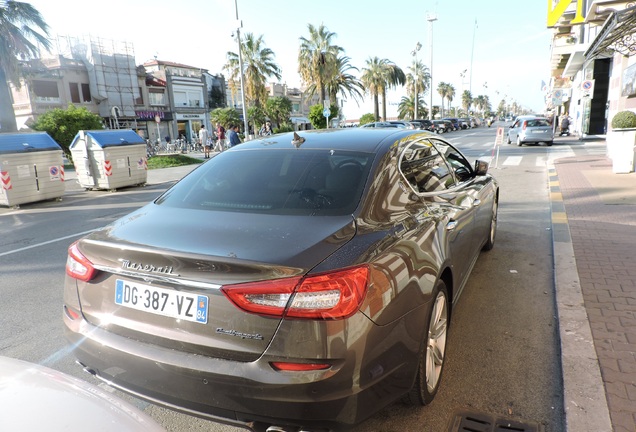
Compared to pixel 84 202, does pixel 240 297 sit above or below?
above

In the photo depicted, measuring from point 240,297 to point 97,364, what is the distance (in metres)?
0.94

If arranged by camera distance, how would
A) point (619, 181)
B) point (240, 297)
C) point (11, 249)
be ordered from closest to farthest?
point (240, 297) → point (11, 249) → point (619, 181)

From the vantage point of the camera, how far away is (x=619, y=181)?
10133mm

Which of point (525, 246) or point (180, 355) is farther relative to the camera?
point (525, 246)

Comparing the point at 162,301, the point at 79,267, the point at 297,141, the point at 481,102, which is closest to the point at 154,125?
the point at 297,141

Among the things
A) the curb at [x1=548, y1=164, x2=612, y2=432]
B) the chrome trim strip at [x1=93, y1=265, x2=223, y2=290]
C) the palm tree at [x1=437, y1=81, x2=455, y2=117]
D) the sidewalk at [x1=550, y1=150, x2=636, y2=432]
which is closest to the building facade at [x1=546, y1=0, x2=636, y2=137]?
the sidewalk at [x1=550, y1=150, x2=636, y2=432]

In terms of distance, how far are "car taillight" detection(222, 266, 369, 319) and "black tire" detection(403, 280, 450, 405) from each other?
30.4 inches

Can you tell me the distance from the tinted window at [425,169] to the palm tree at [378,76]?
157ft

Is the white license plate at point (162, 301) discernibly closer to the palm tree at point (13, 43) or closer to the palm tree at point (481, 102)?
the palm tree at point (13, 43)

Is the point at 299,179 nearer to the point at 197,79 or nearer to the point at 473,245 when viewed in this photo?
the point at 473,245

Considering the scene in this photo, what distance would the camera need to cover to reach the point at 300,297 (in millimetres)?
1808

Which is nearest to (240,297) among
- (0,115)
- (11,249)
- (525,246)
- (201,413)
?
(201,413)

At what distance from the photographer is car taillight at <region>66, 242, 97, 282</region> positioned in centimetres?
223

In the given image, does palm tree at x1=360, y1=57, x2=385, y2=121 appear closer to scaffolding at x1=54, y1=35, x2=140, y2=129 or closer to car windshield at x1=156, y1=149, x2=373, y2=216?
scaffolding at x1=54, y1=35, x2=140, y2=129
